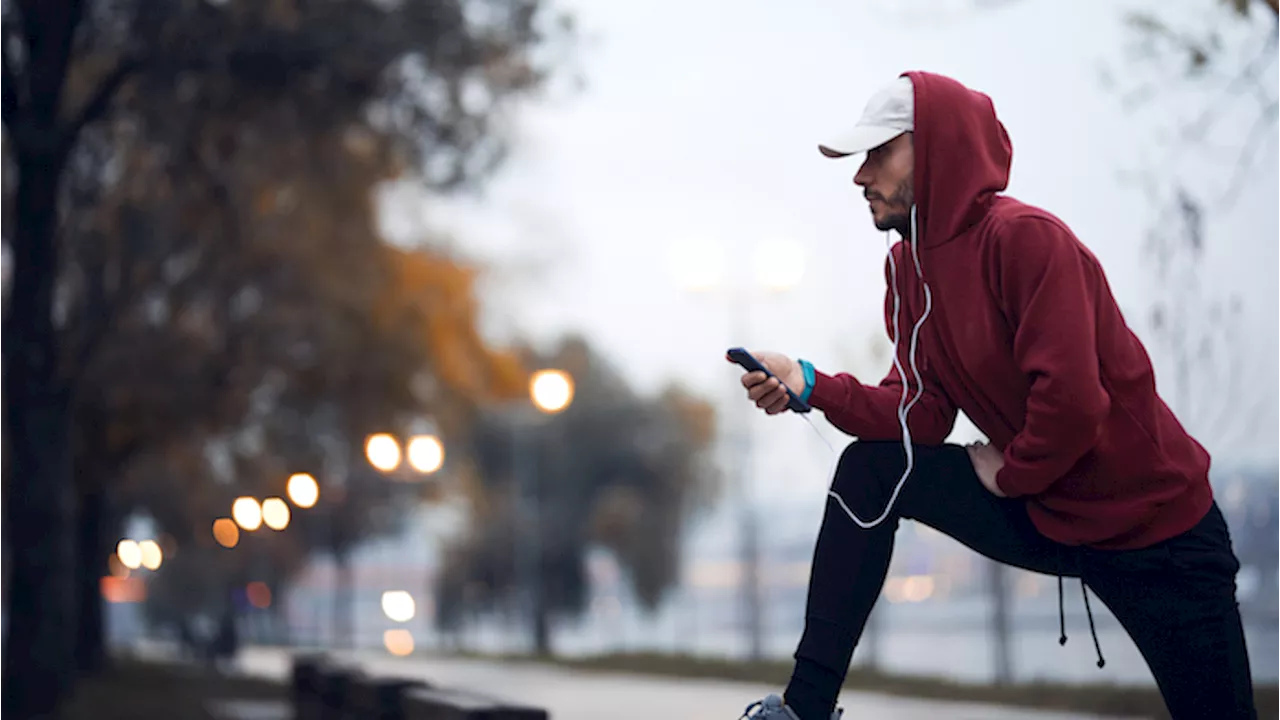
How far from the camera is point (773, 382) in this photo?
3182mm

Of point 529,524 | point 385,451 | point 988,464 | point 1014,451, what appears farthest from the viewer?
point 529,524

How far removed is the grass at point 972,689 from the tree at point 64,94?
6.83 metres

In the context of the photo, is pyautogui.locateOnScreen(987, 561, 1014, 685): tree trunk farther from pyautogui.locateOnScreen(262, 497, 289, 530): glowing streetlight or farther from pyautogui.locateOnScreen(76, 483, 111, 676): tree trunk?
pyautogui.locateOnScreen(76, 483, 111, 676): tree trunk

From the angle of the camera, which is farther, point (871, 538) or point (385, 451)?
point (385, 451)

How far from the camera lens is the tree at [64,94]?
46.1 feet

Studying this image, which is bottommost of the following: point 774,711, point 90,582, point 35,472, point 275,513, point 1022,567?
point 774,711

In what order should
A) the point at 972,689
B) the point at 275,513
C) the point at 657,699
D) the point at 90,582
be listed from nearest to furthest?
1. the point at 972,689
2. the point at 657,699
3. the point at 275,513
4. the point at 90,582

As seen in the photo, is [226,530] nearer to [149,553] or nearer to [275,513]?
[149,553]

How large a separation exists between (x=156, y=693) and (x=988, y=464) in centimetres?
1901

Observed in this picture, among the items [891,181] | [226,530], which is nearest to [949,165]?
[891,181]

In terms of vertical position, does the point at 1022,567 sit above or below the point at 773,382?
below

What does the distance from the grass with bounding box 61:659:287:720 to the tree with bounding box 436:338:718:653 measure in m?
14.5

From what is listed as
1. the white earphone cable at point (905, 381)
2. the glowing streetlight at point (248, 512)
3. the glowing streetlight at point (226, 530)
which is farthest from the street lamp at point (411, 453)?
the glowing streetlight at point (226, 530)

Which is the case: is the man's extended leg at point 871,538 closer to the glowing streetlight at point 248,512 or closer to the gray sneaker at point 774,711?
the gray sneaker at point 774,711
